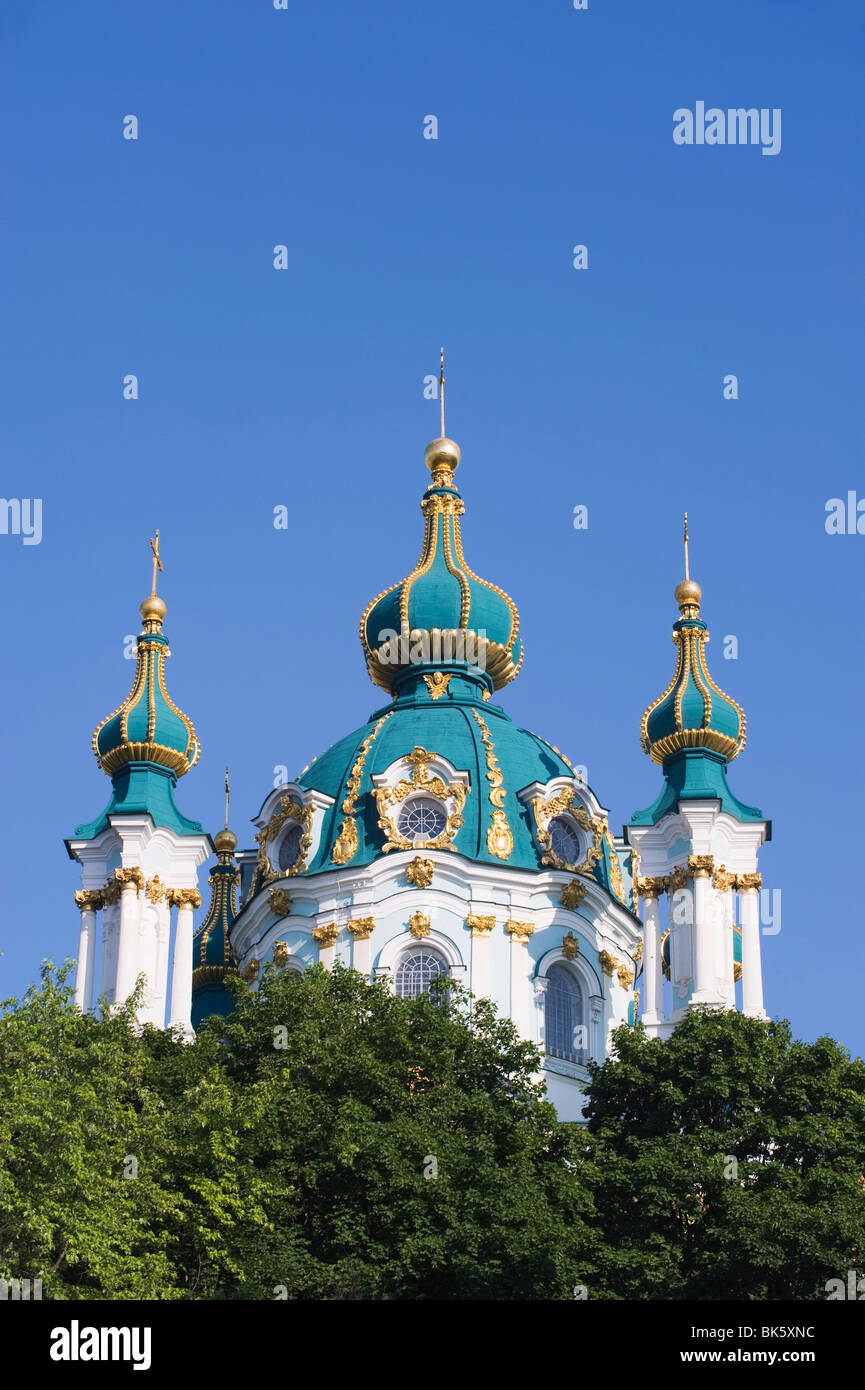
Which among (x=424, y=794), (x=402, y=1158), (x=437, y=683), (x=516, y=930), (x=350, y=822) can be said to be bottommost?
(x=402, y=1158)

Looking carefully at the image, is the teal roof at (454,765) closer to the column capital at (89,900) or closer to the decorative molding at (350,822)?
A: the decorative molding at (350,822)

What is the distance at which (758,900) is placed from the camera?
2336 inches

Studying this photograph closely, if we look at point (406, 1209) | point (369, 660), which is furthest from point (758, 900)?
point (406, 1209)

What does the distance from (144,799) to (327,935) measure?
5.28 m

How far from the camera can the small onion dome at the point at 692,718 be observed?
60.8 m

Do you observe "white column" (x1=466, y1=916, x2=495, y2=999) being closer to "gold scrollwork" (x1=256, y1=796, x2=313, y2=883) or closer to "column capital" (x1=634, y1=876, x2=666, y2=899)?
"column capital" (x1=634, y1=876, x2=666, y2=899)

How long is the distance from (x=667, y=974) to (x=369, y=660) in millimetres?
12628

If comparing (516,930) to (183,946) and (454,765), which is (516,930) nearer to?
(454,765)

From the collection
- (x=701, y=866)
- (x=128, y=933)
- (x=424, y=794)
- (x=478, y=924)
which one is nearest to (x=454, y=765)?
(x=424, y=794)

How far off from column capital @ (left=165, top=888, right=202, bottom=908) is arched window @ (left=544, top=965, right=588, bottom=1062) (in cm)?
833

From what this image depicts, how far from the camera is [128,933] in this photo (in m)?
58.0

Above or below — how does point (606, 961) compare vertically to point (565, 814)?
below

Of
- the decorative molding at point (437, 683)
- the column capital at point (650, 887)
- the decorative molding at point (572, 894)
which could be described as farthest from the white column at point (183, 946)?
the column capital at point (650, 887)
